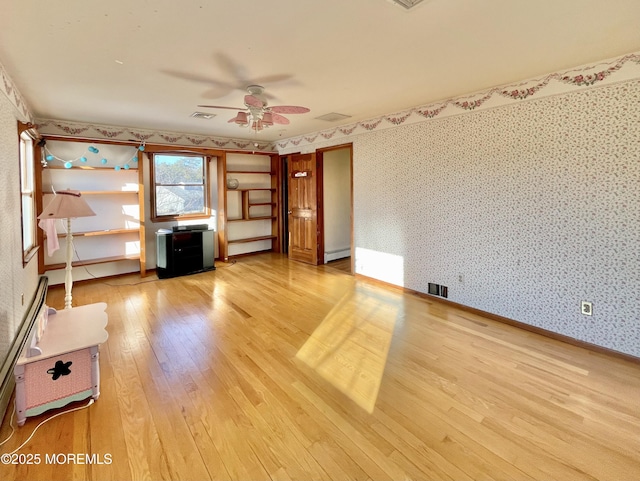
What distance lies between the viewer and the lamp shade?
101 inches

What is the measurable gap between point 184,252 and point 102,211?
140 cm

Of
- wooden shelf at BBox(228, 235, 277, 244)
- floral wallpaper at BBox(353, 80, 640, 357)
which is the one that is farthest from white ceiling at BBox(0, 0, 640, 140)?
wooden shelf at BBox(228, 235, 277, 244)

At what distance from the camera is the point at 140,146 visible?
17.1ft

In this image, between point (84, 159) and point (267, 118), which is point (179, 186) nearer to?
point (84, 159)

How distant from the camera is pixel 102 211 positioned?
5.16m

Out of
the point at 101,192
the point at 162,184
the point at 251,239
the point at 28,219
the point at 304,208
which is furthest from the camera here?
the point at 251,239

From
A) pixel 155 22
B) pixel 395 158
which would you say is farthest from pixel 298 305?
pixel 155 22

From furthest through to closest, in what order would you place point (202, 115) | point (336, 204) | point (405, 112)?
1. point (336, 204)
2. point (202, 115)
3. point (405, 112)

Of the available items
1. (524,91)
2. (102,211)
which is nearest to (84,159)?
(102,211)

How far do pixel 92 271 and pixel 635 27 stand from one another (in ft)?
22.4

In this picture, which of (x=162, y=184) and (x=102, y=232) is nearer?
(x=102, y=232)

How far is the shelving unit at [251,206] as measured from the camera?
675 centimetres

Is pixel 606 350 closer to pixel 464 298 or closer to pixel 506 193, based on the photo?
pixel 464 298

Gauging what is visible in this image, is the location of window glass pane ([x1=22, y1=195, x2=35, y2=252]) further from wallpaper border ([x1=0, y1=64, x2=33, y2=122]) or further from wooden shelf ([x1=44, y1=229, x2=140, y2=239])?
wallpaper border ([x1=0, y1=64, x2=33, y2=122])
